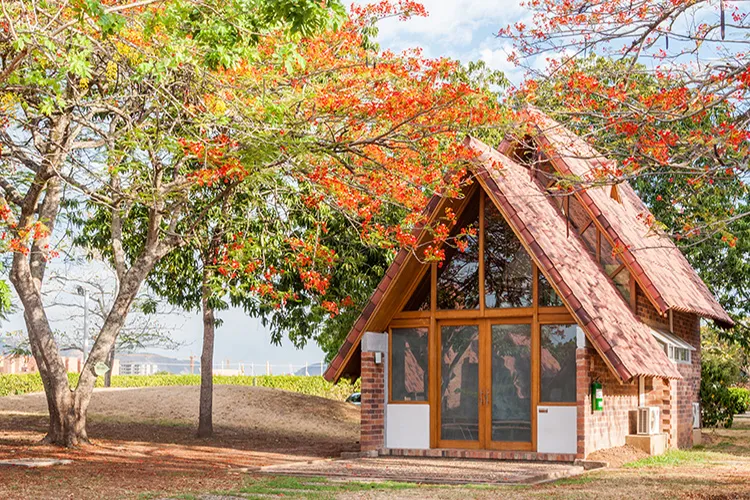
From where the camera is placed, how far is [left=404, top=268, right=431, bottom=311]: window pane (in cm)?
1703

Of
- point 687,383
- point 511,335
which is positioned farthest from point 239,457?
point 687,383

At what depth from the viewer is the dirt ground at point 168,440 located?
12.3 meters

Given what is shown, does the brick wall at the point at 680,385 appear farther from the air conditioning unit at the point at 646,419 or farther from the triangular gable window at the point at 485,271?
the triangular gable window at the point at 485,271

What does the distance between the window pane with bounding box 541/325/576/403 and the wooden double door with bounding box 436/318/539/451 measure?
0.18 metres

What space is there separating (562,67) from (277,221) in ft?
29.3

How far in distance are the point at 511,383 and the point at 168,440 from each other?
26.3 feet

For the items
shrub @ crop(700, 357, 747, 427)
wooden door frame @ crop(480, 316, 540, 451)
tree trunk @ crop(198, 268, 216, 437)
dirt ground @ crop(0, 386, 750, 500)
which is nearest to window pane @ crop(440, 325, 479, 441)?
wooden door frame @ crop(480, 316, 540, 451)

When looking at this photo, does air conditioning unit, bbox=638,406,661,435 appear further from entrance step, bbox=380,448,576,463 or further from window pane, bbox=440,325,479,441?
window pane, bbox=440,325,479,441

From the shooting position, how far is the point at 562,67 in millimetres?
10938

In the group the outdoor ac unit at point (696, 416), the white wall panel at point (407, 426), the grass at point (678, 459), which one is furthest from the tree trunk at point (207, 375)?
the outdoor ac unit at point (696, 416)

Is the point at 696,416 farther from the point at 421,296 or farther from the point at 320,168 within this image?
the point at 320,168

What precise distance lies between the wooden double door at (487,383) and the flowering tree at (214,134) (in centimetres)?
219

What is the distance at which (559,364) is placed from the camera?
15.7 meters

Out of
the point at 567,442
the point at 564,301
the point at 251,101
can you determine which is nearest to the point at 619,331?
the point at 564,301
